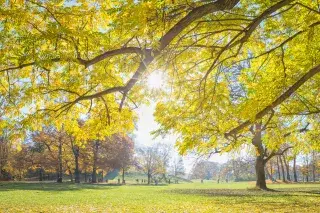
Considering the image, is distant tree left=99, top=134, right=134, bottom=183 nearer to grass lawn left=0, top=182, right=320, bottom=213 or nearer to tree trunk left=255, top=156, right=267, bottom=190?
tree trunk left=255, top=156, right=267, bottom=190

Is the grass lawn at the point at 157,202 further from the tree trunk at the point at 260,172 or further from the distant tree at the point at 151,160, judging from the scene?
the distant tree at the point at 151,160

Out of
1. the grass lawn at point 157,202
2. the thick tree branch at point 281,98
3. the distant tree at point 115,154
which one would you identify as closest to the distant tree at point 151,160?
the distant tree at point 115,154

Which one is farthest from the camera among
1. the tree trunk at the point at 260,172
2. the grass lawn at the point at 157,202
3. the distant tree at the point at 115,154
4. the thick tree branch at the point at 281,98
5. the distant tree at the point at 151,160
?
the distant tree at the point at 151,160

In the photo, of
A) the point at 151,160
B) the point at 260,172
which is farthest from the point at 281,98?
the point at 151,160

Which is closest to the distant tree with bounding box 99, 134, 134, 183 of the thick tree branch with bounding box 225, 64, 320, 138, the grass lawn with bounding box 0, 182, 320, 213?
the grass lawn with bounding box 0, 182, 320, 213

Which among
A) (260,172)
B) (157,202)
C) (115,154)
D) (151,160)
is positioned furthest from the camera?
(151,160)

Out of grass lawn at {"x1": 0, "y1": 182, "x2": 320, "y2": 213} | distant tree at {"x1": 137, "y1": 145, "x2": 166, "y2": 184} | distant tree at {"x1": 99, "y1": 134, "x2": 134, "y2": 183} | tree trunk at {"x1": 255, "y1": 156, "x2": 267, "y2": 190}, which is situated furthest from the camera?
distant tree at {"x1": 137, "y1": 145, "x2": 166, "y2": 184}

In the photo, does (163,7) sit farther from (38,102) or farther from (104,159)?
(104,159)

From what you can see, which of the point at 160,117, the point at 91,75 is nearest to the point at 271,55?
the point at 160,117

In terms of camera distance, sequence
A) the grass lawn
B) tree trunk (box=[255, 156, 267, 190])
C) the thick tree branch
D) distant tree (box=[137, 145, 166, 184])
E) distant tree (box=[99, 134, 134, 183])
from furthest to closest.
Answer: distant tree (box=[137, 145, 166, 184]) → distant tree (box=[99, 134, 134, 183]) → tree trunk (box=[255, 156, 267, 190]) → the grass lawn → the thick tree branch

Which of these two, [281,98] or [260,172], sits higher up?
[281,98]

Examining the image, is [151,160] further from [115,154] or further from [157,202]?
[157,202]

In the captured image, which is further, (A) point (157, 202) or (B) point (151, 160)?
(B) point (151, 160)

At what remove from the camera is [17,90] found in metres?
7.51
